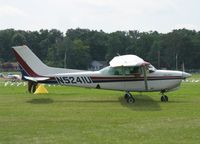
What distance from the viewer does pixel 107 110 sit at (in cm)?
1725

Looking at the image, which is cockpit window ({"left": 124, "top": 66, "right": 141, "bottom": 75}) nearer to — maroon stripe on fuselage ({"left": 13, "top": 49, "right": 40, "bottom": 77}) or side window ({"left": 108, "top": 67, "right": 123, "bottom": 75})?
side window ({"left": 108, "top": 67, "right": 123, "bottom": 75})

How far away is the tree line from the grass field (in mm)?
105839

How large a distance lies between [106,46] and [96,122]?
5208 inches

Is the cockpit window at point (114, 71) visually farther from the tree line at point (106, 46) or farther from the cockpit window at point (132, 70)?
the tree line at point (106, 46)

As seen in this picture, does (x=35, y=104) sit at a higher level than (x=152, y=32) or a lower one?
lower

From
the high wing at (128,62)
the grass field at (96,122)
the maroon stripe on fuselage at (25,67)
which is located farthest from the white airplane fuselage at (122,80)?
the grass field at (96,122)

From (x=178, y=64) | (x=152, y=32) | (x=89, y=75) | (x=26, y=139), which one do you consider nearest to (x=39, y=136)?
(x=26, y=139)

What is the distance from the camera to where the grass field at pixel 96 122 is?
10.6 meters

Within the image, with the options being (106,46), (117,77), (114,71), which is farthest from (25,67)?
(106,46)

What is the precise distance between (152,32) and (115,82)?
136m

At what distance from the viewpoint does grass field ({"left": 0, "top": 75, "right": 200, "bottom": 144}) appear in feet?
34.9

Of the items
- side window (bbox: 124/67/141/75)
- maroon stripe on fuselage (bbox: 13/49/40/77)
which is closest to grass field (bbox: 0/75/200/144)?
side window (bbox: 124/67/141/75)

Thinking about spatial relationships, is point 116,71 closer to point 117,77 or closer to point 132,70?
point 117,77

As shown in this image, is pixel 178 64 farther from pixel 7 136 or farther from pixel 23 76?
pixel 7 136
